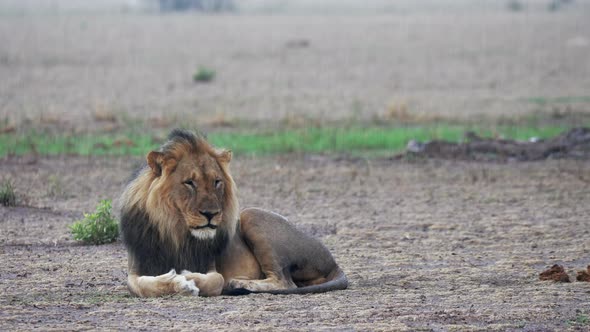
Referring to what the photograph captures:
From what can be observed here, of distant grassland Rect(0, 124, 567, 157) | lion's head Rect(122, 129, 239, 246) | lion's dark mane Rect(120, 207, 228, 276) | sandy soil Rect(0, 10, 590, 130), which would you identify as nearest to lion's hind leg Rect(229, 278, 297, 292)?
lion's dark mane Rect(120, 207, 228, 276)

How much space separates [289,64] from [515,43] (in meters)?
7.55

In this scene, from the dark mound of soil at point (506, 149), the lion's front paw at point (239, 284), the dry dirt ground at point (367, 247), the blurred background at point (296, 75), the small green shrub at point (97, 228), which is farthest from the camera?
the blurred background at point (296, 75)

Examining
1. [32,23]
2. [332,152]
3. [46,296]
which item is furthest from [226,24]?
[46,296]

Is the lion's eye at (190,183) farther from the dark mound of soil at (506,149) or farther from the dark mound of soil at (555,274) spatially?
the dark mound of soil at (506,149)

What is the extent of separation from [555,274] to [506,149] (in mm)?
6256

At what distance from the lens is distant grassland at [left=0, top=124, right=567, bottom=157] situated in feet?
43.9

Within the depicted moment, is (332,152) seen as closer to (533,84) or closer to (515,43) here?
(533,84)

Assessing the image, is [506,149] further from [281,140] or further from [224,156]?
[224,156]

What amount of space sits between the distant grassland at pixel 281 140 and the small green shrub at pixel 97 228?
4539 millimetres

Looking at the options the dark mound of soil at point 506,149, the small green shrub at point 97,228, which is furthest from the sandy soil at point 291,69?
the small green shrub at point 97,228

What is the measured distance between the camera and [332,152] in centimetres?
1363

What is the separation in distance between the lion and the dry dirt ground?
0.45 feet

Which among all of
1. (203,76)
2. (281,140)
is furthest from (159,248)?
(203,76)

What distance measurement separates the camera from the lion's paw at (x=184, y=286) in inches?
248
